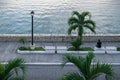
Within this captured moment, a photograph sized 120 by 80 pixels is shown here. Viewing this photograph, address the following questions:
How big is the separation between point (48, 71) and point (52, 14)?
3527cm

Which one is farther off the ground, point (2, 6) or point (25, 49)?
point (2, 6)

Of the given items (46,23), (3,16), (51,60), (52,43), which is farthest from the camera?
(3,16)

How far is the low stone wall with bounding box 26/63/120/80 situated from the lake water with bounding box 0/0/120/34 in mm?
18872

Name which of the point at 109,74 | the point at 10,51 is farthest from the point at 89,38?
the point at 109,74

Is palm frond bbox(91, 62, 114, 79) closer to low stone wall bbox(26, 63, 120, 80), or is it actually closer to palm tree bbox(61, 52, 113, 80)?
palm tree bbox(61, 52, 113, 80)

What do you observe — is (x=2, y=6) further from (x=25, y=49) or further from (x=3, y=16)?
(x=25, y=49)

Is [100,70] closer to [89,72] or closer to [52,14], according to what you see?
[89,72]

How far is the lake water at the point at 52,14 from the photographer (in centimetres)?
4459

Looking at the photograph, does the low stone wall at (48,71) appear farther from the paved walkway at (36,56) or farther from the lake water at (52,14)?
the lake water at (52,14)

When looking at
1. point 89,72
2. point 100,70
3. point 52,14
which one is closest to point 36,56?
point 89,72

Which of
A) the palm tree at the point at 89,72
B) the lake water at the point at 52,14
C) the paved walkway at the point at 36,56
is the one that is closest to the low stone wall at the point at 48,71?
the paved walkway at the point at 36,56

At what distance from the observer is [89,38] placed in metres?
25.1

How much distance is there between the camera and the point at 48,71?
1927 cm

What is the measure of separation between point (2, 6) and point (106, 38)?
38681mm
